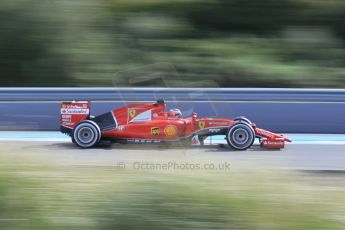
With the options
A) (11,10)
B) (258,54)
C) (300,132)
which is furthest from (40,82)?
(300,132)

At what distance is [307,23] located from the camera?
17.4m

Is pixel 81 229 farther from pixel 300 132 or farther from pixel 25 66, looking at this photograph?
pixel 25 66

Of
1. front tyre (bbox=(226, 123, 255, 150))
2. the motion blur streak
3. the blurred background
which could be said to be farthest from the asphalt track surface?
the blurred background

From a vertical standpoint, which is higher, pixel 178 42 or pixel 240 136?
pixel 178 42

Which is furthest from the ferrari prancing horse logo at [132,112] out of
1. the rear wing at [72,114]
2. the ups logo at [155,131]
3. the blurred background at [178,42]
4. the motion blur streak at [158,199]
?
the motion blur streak at [158,199]

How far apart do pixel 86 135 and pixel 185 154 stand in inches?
166

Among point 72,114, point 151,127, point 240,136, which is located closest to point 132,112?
point 151,127

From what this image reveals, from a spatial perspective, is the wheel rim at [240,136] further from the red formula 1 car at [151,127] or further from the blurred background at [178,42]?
the blurred background at [178,42]

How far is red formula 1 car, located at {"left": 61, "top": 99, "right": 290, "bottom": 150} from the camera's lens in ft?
32.8

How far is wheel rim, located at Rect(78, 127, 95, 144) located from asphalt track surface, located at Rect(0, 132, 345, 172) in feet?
0.54

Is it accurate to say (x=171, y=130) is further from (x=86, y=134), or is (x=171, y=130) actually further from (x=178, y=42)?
(x=178, y=42)

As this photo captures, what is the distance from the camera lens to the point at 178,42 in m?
16.5

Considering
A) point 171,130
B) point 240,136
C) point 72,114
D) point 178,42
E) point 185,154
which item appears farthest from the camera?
point 178,42

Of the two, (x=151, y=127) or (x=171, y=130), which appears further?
(x=151, y=127)
